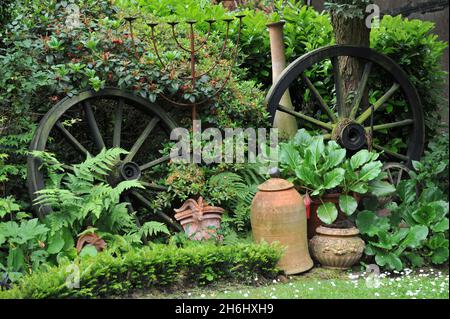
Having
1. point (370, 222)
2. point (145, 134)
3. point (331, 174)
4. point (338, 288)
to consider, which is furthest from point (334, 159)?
point (145, 134)

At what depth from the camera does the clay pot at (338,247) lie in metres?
A: 4.96

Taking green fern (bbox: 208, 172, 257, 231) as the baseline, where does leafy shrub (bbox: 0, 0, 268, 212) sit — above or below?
above

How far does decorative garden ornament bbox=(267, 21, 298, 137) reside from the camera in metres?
6.41

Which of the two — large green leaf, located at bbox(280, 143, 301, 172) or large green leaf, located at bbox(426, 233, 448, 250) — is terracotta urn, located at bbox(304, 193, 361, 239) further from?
large green leaf, located at bbox(426, 233, 448, 250)

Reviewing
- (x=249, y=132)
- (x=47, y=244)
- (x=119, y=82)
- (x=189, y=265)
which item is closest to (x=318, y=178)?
(x=249, y=132)

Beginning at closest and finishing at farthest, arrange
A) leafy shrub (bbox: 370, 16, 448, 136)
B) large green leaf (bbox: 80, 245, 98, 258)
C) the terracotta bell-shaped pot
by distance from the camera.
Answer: large green leaf (bbox: 80, 245, 98, 258), the terracotta bell-shaped pot, leafy shrub (bbox: 370, 16, 448, 136)

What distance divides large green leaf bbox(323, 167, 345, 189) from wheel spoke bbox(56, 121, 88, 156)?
2065 mm

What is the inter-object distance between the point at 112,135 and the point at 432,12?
443cm

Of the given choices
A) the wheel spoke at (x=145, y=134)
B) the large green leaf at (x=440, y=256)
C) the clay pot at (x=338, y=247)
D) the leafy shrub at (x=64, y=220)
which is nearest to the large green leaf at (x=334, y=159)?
the clay pot at (x=338, y=247)

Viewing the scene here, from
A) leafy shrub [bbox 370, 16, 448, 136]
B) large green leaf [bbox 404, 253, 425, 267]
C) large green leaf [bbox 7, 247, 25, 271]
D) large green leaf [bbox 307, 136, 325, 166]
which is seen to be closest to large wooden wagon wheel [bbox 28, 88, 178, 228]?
large green leaf [bbox 7, 247, 25, 271]

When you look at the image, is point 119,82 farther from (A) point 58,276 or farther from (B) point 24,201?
(A) point 58,276

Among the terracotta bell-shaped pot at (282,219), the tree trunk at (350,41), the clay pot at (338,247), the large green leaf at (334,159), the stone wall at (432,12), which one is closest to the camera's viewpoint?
the terracotta bell-shaped pot at (282,219)

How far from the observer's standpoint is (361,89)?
652 centimetres

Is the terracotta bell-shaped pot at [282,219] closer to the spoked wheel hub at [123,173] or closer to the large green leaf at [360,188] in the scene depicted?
the large green leaf at [360,188]
